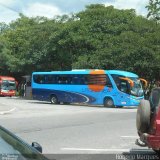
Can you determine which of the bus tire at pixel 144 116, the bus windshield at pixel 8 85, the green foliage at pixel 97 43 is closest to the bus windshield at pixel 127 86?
the green foliage at pixel 97 43

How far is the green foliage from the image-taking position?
42.2 meters

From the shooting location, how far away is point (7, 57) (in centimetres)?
6353

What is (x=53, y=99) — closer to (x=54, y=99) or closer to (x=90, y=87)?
(x=54, y=99)

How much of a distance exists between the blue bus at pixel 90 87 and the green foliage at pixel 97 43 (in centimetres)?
457

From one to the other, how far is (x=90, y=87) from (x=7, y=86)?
94.4 feet

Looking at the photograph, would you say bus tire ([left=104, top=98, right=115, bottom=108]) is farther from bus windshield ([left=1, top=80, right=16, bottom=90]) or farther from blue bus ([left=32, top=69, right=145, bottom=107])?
bus windshield ([left=1, top=80, right=16, bottom=90])

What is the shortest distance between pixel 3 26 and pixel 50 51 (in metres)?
40.8

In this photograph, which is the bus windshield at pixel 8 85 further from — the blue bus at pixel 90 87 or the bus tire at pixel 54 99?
the bus tire at pixel 54 99

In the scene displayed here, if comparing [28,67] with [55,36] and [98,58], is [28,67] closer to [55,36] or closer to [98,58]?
[55,36]

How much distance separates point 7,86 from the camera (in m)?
Result: 64.6

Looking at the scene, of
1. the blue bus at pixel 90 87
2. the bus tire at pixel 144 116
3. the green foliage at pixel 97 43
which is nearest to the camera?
the bus tire at pixel 144 116

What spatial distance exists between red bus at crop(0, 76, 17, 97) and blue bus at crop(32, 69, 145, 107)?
22.0 meters

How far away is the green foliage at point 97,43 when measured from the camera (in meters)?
42.2

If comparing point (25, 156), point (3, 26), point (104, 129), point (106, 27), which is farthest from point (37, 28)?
point (25, 156)
